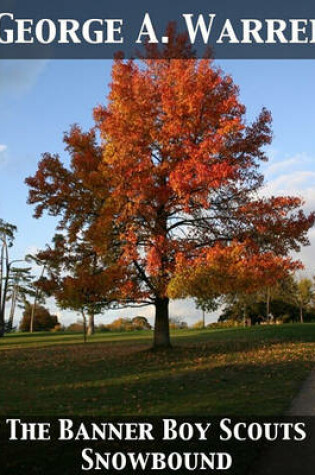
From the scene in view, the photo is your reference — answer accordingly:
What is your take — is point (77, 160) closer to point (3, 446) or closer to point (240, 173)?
point (240, 173)

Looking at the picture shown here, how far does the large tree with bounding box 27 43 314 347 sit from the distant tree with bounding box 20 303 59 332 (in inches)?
1392

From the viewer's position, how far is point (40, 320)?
54.0 m

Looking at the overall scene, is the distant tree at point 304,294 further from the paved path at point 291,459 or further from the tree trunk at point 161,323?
the paved path at point 291,459

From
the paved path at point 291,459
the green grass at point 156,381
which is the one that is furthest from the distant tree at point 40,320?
the paved path at point 291,459

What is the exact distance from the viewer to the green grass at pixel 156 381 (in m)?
9.54

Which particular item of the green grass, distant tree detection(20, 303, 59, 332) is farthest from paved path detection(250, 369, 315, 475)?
distant tree detection(20, 303, 59, 332)

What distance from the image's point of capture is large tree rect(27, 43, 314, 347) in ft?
59.7

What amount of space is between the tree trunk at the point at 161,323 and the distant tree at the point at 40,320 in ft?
114

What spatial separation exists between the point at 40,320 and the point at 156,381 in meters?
43.1

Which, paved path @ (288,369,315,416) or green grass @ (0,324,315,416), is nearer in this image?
paved path @ (288,369,315,416)

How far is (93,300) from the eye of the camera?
762 inches

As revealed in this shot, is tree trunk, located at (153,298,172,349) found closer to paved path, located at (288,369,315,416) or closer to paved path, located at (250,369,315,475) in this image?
paved path, located at (288,369,315,416)

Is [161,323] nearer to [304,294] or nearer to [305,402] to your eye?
[305,402]

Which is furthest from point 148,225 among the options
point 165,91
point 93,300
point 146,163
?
point 165,91
